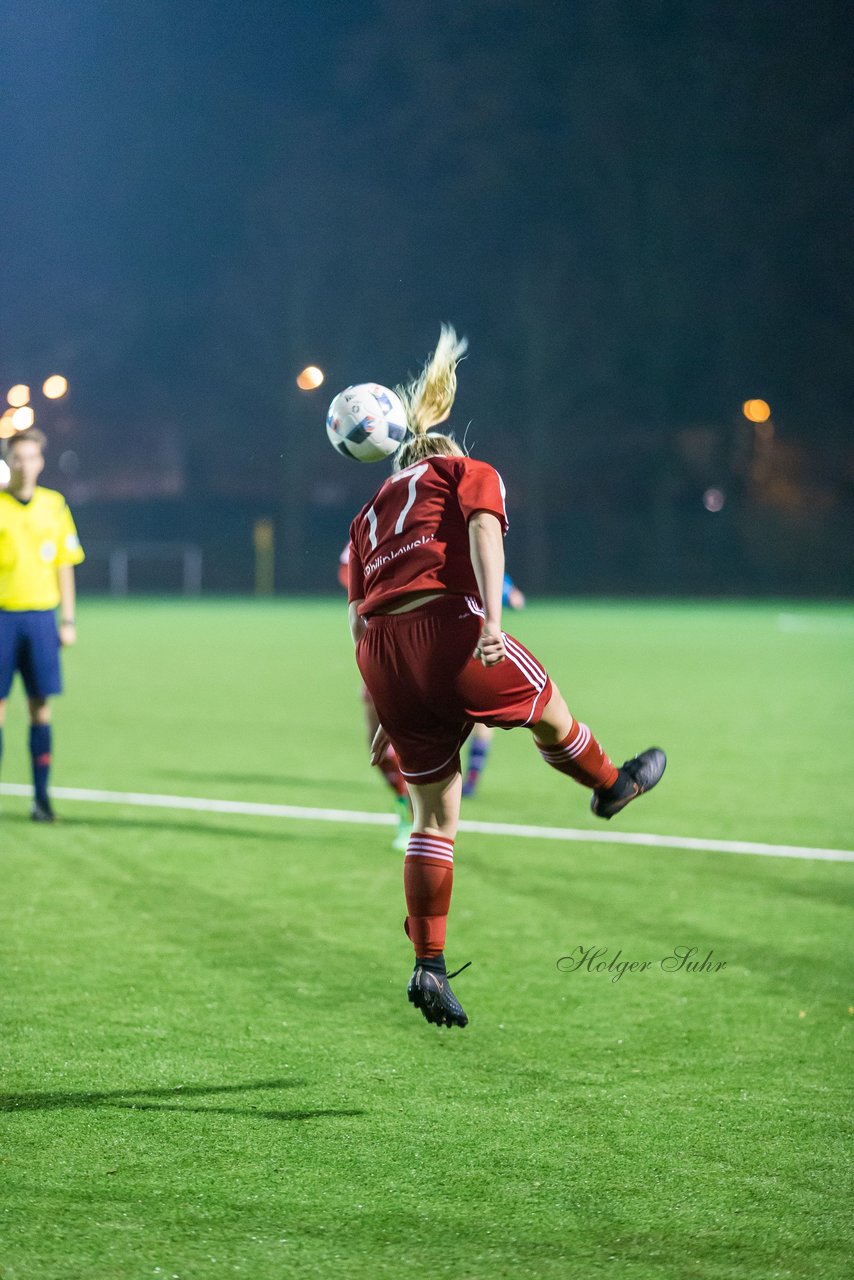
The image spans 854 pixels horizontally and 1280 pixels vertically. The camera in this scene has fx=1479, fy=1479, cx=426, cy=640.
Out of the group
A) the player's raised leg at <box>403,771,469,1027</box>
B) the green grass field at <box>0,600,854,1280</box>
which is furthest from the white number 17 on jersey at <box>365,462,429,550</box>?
the green grass field at <box>0,600,854,1280</box>

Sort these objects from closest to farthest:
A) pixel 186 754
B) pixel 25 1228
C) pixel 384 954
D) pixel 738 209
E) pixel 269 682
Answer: pixel 25 1228
pixel 384 954
pixel 186 754
pixel 269 682
pixel 738 209

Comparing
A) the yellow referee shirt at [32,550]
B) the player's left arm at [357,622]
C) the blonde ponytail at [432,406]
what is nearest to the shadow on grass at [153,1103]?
the player's left arm at [357,622]

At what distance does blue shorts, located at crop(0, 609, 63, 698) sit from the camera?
30.8 feet

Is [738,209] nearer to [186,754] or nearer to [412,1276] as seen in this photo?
[186,754]

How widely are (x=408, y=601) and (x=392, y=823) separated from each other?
5.25 metres

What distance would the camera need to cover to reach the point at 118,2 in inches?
1299

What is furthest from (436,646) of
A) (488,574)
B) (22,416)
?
(22,416)

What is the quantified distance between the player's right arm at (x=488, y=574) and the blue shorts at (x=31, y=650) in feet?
17.7

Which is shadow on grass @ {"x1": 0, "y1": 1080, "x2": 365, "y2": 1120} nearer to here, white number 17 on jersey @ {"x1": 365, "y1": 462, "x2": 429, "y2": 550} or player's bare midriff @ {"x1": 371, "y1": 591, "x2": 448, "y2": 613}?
player's bare midriff @ {"x1": 371, "y1": 591, "x2": 448, "y2": 613}

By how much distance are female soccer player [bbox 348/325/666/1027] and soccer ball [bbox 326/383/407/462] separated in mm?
253

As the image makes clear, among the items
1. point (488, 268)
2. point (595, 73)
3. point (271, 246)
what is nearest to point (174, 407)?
point (271, 246)

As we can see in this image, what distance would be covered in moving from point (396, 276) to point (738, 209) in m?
13.9

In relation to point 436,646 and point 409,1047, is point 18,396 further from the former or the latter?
point 409,1047

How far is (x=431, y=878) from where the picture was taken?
16.0ft
